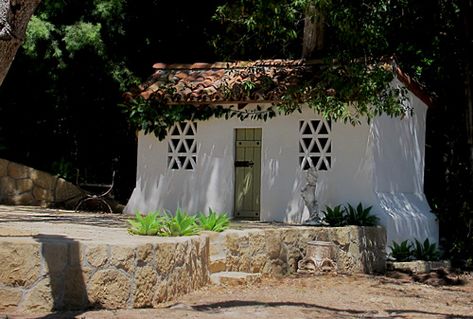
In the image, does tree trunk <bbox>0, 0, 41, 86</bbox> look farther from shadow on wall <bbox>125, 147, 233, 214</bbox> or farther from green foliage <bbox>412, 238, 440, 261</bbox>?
green foliage <bbox>412, 238, 440, 261</bbox>

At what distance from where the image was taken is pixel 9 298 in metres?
6.33

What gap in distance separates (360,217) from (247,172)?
235 centimetres

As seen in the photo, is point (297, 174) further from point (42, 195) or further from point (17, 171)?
point (17, 171)

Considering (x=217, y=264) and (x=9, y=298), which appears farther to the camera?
(x=217, y=264)

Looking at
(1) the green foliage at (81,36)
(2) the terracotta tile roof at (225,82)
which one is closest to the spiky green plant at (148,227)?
(2) the terracotta tile roof at (225,82)

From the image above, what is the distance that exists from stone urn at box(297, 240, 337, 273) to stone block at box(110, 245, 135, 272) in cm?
398

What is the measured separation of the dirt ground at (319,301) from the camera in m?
6.80

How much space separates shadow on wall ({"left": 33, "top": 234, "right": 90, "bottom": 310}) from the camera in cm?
635

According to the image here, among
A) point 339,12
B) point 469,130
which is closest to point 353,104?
point 339,12

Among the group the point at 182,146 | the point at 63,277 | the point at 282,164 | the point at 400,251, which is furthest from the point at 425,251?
the point at 63,277

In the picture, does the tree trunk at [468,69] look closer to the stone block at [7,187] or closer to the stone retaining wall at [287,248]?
the stone retaining wall at [287,248]

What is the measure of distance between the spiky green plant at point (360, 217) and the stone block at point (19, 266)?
20.3 feet

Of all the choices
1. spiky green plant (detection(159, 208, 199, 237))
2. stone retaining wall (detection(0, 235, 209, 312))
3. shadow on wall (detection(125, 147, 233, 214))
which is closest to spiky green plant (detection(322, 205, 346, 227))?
shadow on wall (detection(125, 147, 233, 214))

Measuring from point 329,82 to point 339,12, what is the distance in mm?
1156
